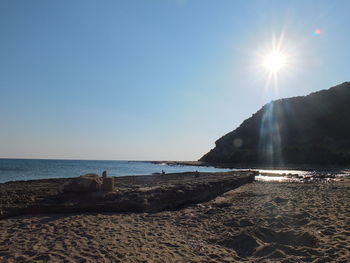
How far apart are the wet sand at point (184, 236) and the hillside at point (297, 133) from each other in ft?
250

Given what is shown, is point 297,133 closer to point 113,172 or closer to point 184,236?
point 113,172

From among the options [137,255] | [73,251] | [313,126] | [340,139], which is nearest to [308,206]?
[137,255]

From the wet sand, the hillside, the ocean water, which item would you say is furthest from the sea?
the hillside

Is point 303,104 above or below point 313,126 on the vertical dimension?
above

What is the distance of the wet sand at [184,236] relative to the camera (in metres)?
7.31

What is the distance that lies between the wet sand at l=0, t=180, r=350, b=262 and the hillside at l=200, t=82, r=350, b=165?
76.2 meters

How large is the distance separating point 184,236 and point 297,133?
4053 inches

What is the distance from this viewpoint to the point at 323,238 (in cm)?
834

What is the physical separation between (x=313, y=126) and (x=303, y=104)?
39.9ft

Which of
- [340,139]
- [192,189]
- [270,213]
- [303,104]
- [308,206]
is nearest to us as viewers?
[270,213]

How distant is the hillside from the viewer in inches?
3452

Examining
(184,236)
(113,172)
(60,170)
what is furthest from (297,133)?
(184,236)

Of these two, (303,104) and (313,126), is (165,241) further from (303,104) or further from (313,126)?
(303,104)

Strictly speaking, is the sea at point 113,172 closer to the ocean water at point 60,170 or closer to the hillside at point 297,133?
the ocean water at point 60,170
